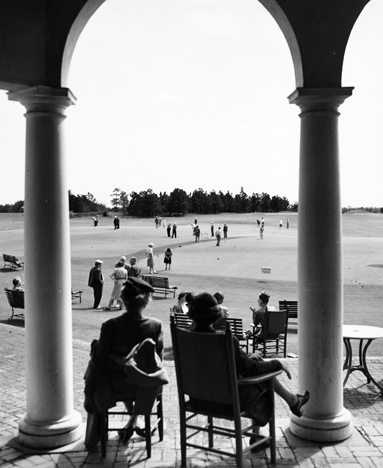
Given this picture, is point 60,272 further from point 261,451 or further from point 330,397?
point 330,397

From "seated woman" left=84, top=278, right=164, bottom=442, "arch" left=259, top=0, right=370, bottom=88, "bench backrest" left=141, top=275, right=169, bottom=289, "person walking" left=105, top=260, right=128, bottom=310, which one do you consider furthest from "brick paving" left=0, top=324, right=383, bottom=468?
"bench backrest" left=141, top=275, right=169, bottom=289

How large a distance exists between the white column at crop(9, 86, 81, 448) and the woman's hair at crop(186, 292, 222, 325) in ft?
5.07

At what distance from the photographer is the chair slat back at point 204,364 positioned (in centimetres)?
473

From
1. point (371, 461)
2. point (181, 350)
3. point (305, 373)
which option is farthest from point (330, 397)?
point (181, 350)

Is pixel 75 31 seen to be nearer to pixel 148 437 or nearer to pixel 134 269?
pixel 148 437

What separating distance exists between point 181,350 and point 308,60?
3.13 meters

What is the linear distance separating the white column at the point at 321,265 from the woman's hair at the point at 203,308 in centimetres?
134

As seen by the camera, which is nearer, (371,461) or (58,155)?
(371,461)

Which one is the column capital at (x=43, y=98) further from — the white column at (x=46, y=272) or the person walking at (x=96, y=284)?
the person walking at (x=96, y=284)

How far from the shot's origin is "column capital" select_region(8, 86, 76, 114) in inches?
216

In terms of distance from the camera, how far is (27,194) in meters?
5.67

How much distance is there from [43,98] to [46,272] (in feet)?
Answer: 5.62

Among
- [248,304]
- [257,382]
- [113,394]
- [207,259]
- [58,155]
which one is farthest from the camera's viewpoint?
[207,259]

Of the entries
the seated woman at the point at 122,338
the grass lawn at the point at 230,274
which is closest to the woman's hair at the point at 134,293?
the seated woman at the point at 122,338
